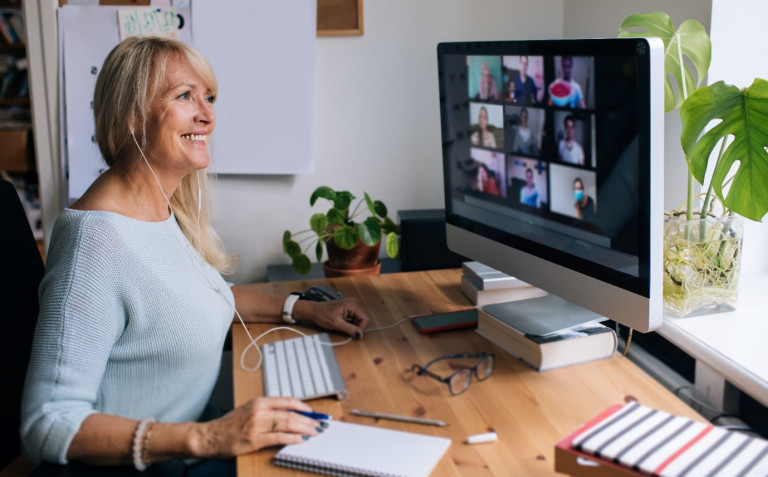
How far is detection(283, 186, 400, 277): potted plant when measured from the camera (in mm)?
1829

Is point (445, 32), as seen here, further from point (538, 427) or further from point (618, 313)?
point (538, 427)

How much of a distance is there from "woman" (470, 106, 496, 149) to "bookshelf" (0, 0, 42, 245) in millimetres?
3936

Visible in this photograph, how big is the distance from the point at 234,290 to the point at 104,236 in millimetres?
492

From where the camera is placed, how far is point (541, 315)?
1352 millimetres

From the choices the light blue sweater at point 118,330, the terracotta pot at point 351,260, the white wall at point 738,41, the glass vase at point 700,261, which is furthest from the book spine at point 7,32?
the glass vase at point 700,261

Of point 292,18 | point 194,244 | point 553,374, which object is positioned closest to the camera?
point 553,374

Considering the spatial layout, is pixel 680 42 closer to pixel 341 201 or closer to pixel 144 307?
pixel 341 201

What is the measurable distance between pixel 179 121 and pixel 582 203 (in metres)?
0.72

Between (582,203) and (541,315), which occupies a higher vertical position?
(582,203)

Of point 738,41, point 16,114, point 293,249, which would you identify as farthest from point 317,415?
point 16,114

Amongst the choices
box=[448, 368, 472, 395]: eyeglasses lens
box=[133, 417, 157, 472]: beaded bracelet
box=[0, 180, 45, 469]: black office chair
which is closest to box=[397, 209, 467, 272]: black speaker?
box=[448, 368, 472, 395]: eyeglasses lens

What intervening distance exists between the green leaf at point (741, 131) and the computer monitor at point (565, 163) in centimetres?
22

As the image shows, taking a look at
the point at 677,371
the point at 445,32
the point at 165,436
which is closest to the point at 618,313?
the point at 677,371

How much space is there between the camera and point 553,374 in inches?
49.3
